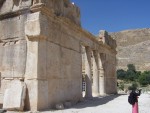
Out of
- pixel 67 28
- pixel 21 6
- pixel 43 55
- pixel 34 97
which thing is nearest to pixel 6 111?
pixel 34 97

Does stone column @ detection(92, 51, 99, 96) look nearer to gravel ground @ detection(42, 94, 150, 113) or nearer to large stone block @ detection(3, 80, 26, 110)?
gravel ground @ detection(42, 94, 150, 113)

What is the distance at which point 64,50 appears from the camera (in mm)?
11102

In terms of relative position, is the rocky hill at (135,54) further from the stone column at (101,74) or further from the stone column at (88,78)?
the stone column at (88,78)

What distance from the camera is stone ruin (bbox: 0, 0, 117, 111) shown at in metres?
8.86

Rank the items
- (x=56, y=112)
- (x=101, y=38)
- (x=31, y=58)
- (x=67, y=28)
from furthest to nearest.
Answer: (x=101, y=38)
(x=67, y=28)
(x=31, y=58)
(x=56, y=112)

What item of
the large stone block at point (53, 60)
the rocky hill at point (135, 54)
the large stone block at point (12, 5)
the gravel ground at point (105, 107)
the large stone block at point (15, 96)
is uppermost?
the rocky hill at point (135, 54)

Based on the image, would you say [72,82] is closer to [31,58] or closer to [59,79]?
[59,79]

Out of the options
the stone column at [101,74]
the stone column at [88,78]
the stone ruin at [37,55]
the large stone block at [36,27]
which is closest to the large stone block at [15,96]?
the stone ruin at [37,55]

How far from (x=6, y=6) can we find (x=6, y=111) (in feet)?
14.4

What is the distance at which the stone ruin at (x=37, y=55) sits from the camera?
8.86 meters

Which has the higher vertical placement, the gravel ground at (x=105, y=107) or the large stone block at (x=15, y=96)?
the large stone block at (x=15, y=96)

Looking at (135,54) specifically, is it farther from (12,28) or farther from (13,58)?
(13,58)

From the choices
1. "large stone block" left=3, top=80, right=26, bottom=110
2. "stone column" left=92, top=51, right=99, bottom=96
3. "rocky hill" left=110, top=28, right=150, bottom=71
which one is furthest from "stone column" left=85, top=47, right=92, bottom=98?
"rocky hill" left=110, top=28, right=150, bottom=71

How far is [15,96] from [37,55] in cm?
163
